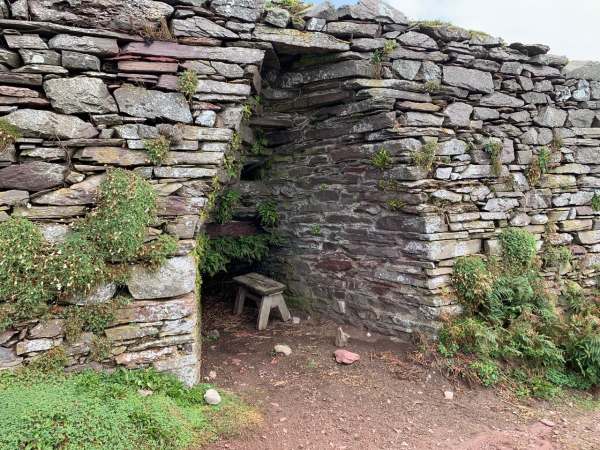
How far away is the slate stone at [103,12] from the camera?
3.20 m

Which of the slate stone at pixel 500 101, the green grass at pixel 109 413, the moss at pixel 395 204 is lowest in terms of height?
the green grass at pixel 109 413

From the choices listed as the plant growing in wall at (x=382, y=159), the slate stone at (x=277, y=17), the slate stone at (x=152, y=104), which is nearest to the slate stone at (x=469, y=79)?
the plant growing in wall at (x=382, y=159)

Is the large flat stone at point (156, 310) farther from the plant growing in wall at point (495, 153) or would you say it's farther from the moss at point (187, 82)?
the plant growing in wall at point (495, 153)

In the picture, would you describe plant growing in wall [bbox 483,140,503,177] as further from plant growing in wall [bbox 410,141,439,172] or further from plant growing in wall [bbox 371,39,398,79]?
plant growing in wall [bbox 371,39,398,79]

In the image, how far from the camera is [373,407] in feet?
12.7

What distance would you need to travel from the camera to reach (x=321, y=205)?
5734 millimetres

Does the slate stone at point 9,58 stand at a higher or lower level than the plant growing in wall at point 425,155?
higher

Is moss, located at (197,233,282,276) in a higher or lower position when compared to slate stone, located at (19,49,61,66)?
lower

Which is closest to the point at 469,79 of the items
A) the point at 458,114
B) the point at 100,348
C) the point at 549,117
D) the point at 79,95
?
the point at 458,114

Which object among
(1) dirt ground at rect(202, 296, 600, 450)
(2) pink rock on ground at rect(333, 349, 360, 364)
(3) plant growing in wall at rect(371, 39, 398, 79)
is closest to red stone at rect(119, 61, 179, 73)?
(3) plant growing in wall at rect(371, 39, 398, 79)

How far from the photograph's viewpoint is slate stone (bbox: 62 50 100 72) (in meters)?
→ 3.25

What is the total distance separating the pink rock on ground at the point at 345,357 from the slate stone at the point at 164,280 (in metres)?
2.03

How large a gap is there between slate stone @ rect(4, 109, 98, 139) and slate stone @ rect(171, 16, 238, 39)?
1.17 meters

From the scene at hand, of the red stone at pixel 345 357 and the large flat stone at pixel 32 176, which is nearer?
the large flat stone at pixel 32 176
